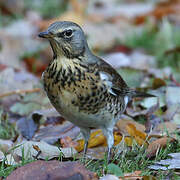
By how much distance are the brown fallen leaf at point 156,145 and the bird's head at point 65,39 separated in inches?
42.9

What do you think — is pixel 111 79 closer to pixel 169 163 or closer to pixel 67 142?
pixel 67 142

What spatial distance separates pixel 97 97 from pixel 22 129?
1.37 metres

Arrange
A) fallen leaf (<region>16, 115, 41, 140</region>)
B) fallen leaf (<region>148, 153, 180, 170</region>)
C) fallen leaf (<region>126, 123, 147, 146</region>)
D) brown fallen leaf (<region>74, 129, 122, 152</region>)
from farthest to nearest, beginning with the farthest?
fallen leaf (<region>16, 115, 41, 140</region>) < brown fallen leaf (<region>74, 129, 122, 152</region>) < fallen leaf (<region>126, 123, 147, 146</region>) < fallen leaf (<region>148, 153, 180, 170</region>)

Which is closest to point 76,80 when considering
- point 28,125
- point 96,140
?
point 96,140

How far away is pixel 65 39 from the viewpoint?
4.58 m

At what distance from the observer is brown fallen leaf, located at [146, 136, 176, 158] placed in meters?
4.61

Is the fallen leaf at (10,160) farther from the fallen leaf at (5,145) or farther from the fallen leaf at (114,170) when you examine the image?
the fallen leaf at (114,170)

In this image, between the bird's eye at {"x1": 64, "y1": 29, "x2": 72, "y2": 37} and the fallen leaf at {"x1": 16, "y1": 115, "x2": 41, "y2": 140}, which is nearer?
the bird's eye at {"x1": 64, "y1": 29, "x2": 72, "y2": 37}

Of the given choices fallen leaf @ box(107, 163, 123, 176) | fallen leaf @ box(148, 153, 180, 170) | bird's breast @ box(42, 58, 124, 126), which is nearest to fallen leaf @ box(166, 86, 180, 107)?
bird's breast @ box(42, 58, 124, 126)

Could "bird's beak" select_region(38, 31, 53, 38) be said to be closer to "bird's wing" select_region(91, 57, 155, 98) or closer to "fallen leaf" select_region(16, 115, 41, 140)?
"bird's wing" select_region(91, 57, 155, 98)

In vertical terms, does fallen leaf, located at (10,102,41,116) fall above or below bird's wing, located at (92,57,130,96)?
below

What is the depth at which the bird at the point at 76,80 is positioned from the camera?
4.54 m

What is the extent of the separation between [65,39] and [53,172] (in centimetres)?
140

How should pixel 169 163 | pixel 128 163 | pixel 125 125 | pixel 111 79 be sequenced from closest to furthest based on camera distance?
pixel 169 163 < pixel 128 163 < pixel 111 79 < pixel 125 125
